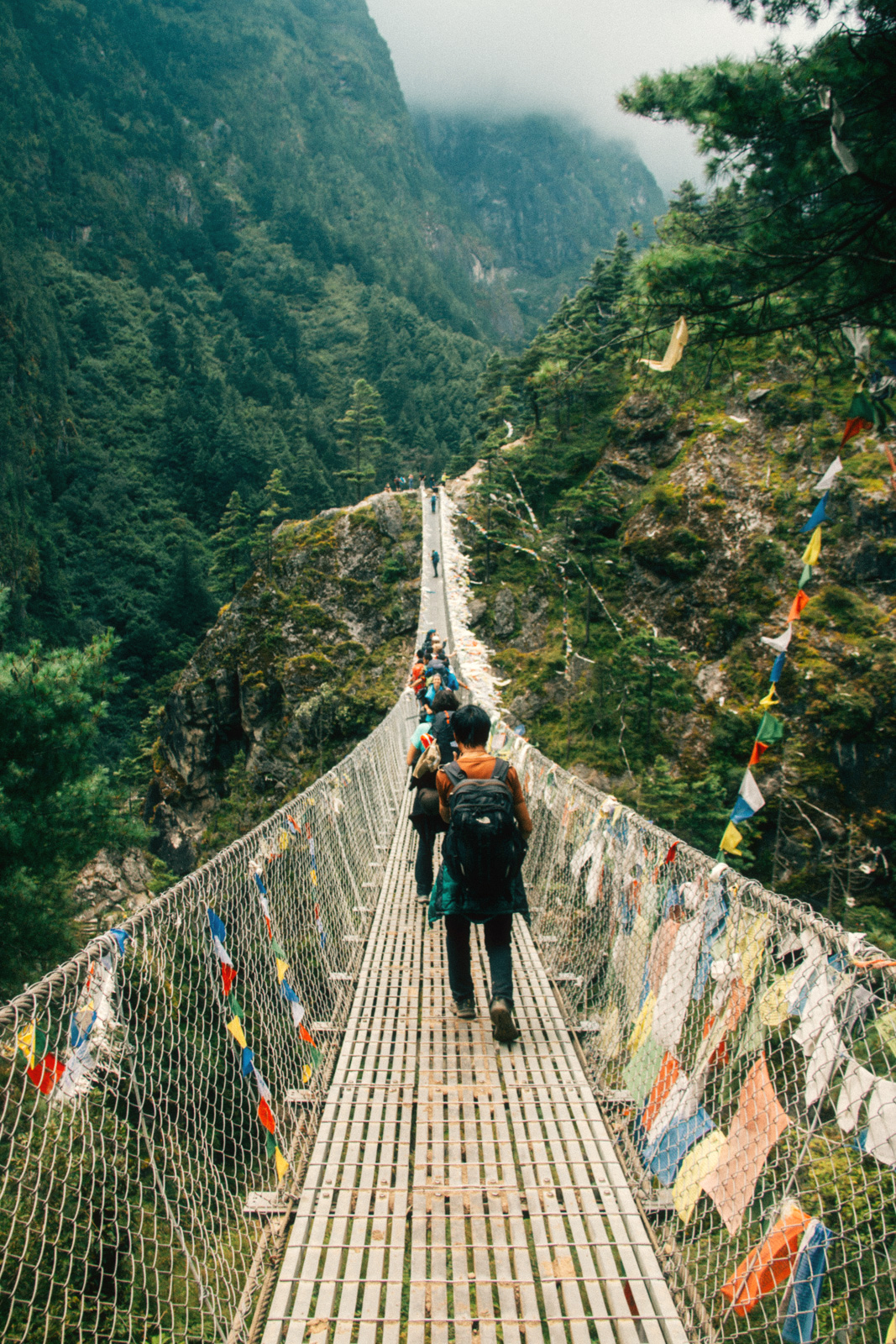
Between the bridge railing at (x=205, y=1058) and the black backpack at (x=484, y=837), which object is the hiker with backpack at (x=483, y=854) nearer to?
the black backpack at (x=484, y=837)

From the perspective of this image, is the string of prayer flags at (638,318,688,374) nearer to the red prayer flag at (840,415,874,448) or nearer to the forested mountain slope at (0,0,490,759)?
the red prayer flag at (840,415,874,448)

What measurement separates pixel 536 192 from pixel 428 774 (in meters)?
145

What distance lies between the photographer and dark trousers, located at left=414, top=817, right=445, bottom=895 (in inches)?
116

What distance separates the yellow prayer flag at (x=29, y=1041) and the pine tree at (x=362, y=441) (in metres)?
28.9

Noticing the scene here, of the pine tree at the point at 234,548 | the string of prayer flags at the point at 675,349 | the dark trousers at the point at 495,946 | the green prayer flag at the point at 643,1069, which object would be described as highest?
the pine tree at the point at 234,548

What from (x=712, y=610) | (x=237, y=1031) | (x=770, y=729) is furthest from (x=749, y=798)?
(x=712, y=610)

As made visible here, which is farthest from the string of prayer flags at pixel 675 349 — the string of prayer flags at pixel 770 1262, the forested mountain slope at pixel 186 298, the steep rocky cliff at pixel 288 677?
the forested mountain slope at pixel 186 298

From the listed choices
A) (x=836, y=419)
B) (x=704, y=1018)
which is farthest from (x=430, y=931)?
(x=836, y=419)

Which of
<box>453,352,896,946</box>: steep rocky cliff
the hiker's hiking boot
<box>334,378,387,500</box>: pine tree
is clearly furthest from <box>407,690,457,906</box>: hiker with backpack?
<box>334,378,387,500</box>: pine tree

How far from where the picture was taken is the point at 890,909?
10492mm

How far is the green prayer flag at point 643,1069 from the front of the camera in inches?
77.9

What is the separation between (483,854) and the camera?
80.8 inches

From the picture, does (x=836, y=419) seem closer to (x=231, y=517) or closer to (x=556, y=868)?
(x=556, y=868)

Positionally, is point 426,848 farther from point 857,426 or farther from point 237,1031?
point 857,426
